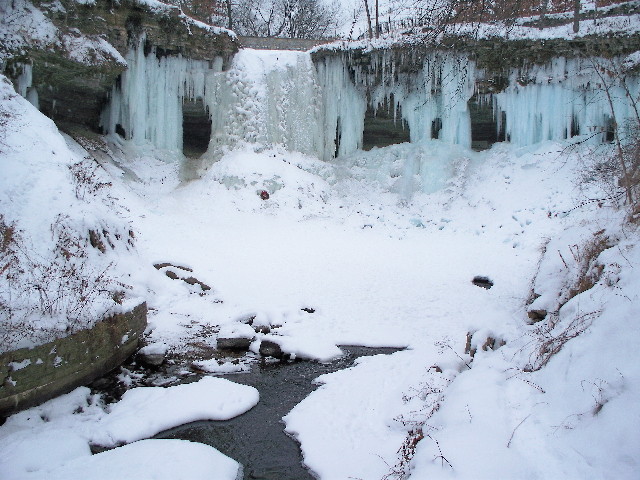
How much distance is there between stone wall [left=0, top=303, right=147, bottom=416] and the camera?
4.70 m

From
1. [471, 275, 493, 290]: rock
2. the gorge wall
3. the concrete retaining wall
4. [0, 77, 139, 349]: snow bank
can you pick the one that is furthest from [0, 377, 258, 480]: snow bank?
the concrete retaining wall

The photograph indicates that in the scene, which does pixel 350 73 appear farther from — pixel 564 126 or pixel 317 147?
pixel 564 126

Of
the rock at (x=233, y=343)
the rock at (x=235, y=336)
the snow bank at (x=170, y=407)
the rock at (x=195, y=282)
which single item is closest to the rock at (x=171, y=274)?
the rock at (x=195, y=282)

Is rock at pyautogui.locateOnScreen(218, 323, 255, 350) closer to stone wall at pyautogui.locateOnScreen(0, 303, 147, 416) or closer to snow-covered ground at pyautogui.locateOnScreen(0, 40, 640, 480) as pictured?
snow-covered ground at pyautogui.locateOnScreen(0, 40, 640, 480)

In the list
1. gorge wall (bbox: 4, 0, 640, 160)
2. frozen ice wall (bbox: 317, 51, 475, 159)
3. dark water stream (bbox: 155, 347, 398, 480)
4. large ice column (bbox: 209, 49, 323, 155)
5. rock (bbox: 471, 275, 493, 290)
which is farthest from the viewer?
large ice column (bbox: 209, 49, 323, 155)

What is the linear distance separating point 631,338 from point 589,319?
88 centimetres

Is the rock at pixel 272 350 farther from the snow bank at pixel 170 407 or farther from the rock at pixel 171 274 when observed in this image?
the rock at pixel 171 274

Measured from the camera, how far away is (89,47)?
522 inches

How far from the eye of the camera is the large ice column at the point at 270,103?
16859 mm

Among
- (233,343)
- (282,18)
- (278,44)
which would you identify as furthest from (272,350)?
(282,18)

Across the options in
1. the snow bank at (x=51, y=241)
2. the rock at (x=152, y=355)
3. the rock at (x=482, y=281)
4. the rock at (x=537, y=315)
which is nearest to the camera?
the snow bank at (x=51, y=241)

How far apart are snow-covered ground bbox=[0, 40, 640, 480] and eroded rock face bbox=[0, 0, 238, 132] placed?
145cm

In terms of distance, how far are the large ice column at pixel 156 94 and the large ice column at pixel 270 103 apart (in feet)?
2.47

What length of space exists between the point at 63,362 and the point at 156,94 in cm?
1257
